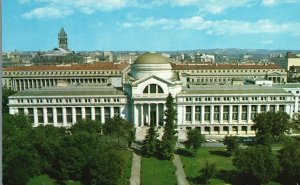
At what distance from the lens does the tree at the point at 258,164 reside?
144ft

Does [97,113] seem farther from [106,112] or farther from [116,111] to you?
[116,111]

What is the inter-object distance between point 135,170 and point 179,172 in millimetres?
6197

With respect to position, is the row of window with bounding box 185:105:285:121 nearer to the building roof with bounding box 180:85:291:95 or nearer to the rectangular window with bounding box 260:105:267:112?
the rectangular window with bounding box 260:105:267:112

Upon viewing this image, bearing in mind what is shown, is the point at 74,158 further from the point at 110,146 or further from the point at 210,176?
the point at 210,176

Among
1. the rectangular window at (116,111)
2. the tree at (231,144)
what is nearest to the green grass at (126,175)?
the tree at (231,144)

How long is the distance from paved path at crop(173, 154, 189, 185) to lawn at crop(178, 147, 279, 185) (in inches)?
21.7

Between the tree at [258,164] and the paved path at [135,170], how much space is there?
42.6ft

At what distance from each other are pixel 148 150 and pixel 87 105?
23048mm

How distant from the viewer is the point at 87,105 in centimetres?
7444

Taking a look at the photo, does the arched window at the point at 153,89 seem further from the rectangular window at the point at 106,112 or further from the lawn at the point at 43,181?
the lawn at the point at 43,181

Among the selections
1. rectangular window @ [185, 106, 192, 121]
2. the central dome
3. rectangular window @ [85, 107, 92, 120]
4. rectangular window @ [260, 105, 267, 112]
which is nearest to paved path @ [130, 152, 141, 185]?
rectangular window @ [185, 106, 192, 121]

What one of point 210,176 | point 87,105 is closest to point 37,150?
point 210,176

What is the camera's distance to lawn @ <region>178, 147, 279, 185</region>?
1898 inches

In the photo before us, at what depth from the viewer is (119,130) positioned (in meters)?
58.3
